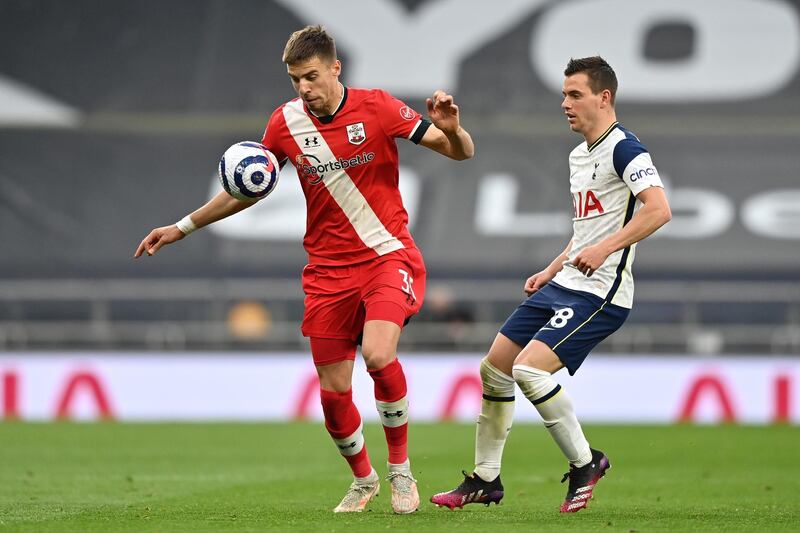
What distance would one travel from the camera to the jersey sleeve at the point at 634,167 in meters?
6.39

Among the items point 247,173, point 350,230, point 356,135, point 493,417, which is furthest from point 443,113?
point 493,417

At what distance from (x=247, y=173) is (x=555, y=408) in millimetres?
1963

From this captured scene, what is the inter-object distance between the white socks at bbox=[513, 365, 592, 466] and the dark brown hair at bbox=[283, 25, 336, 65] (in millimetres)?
1849

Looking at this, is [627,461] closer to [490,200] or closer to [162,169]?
[490,200]

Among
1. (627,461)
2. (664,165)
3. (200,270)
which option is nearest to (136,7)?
(200,270)

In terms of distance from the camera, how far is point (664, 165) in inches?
926

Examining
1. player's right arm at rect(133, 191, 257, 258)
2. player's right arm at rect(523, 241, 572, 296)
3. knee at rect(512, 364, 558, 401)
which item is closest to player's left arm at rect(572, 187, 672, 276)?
knee at rect(512, 364, 558, 401)

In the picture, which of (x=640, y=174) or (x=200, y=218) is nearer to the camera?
(x=640, y=174)

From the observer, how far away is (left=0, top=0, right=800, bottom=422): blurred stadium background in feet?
72.9

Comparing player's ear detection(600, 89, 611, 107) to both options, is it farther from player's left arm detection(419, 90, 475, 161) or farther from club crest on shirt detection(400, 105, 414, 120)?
club crest on shirt detection(400, 105, 414, 120)

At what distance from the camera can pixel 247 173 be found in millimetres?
6715

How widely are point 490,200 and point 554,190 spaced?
3.86 feet

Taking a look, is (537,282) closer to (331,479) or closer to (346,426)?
(346,426)

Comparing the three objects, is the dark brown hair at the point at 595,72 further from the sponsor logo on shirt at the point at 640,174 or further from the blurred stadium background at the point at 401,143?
the blurred stadium background at the point at 401,143
